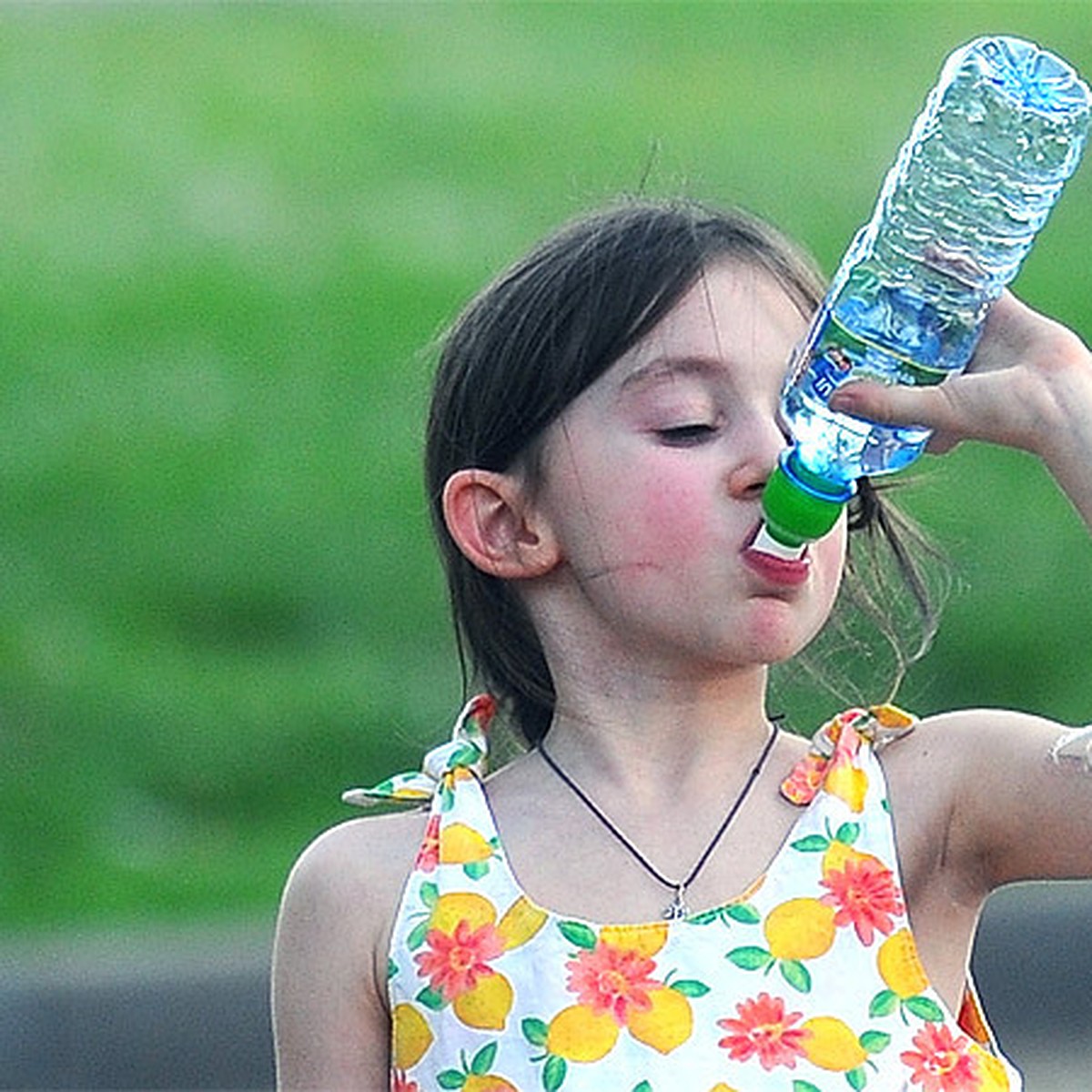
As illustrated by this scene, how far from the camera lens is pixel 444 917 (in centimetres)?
270

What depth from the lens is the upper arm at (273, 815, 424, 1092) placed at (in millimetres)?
2742

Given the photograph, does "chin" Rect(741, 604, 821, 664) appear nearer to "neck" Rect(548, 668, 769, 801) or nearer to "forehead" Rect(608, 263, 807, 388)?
"neck" Rect(548, 668, 769, 801)

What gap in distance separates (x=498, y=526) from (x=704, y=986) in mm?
516

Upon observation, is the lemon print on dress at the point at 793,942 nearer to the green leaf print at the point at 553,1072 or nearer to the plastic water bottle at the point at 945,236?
→ the green leaf print at the point at 553,1072

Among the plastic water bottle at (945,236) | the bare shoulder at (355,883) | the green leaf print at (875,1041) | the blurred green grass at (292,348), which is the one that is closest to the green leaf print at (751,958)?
the green leaf print at (875,1041)

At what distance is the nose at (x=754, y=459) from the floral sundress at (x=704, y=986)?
0.27m

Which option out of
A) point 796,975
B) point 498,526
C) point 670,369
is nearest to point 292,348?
point 498,526

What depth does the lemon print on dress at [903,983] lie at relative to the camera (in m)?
2.63

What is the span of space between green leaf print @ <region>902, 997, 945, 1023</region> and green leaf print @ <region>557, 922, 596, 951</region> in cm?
27

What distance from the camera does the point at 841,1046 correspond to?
2602 mm

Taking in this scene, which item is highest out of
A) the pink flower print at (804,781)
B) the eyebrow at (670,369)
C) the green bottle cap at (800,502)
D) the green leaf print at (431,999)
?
the eyebrow at (670,369)

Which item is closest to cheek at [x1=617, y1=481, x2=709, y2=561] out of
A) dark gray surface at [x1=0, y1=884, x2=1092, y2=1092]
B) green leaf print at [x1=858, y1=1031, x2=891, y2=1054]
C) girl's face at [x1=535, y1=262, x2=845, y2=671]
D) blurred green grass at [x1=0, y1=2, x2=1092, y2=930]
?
girl's face at [x1=535, y1=262, x2=845, y2=671]

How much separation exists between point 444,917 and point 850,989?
1.17 ft

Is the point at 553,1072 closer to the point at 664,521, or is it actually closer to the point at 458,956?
the point at 458,956
